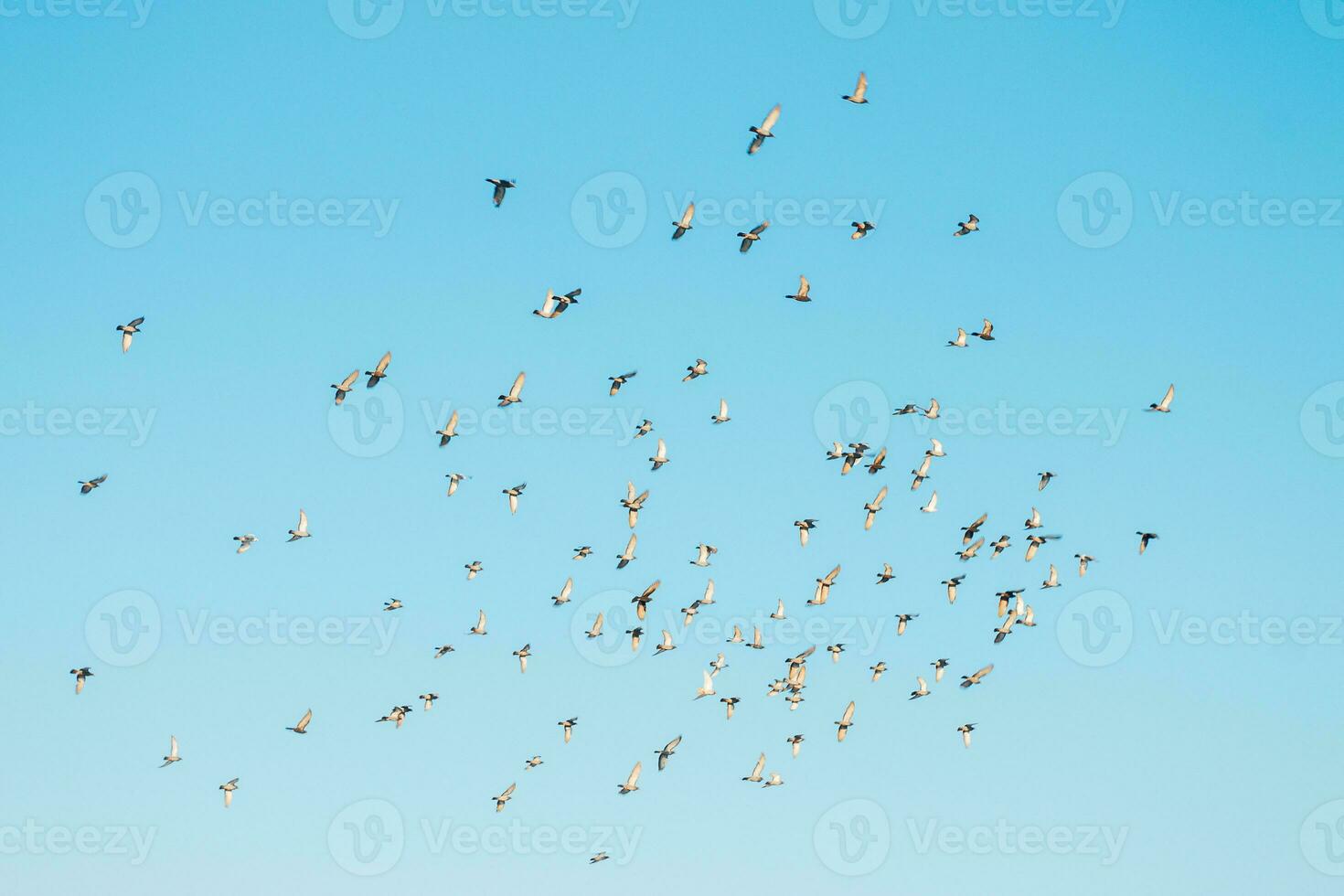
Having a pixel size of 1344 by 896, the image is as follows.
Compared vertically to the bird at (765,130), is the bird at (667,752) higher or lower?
lower

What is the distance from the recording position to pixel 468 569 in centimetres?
11894

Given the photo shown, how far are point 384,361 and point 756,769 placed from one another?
120ft

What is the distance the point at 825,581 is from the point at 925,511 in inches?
346

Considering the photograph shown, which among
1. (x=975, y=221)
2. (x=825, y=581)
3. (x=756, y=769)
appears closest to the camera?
(x=975, y=221)

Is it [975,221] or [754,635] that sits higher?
[975,221]

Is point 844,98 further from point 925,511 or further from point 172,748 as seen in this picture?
point 172,748

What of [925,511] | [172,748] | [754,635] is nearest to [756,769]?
[754,635]

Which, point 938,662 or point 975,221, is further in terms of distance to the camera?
point 938,662

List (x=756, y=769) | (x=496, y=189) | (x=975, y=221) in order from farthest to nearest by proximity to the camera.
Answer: (x=756, y=769)
(x=975, y=221)
(x=496, y=189)

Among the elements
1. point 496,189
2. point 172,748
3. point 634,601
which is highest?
point 496,189

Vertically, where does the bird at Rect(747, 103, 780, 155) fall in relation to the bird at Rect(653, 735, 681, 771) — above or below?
above

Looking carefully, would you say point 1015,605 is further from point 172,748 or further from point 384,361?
point 172,748

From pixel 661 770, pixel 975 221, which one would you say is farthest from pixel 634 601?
pixel 975 221

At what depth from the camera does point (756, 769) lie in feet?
413
